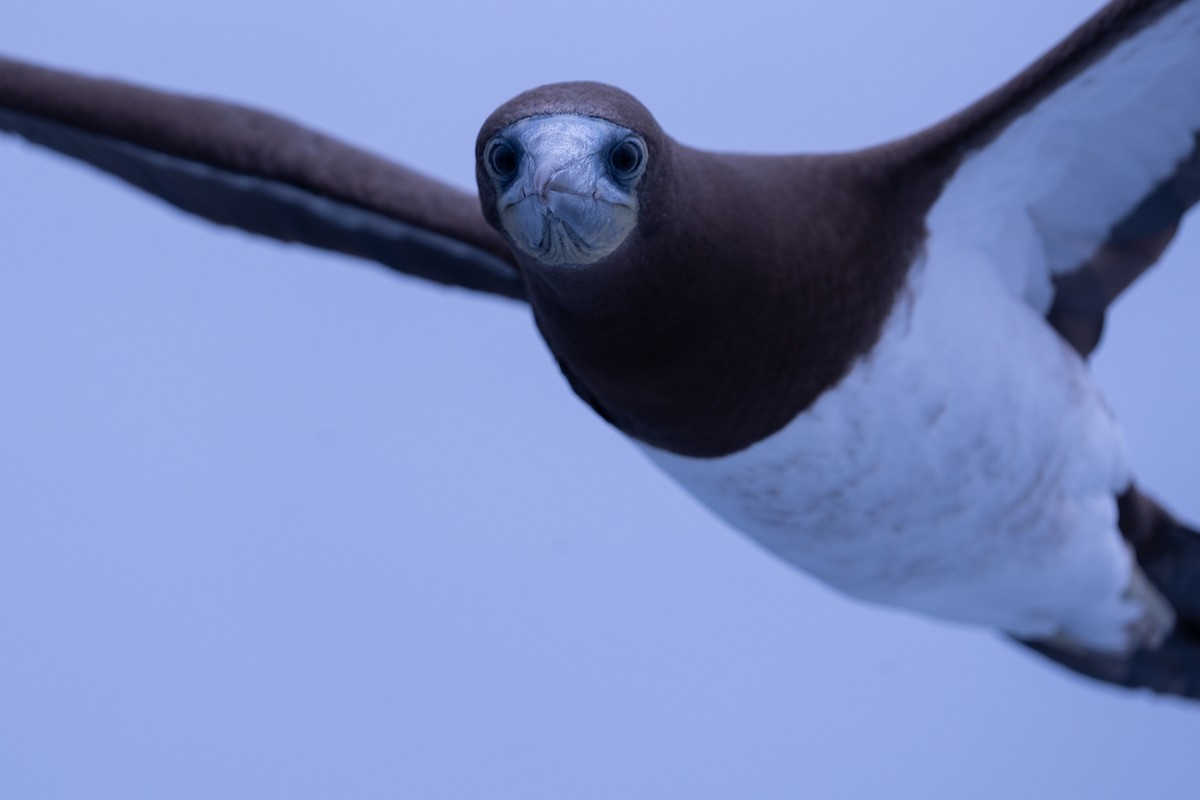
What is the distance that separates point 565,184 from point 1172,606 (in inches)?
74.9

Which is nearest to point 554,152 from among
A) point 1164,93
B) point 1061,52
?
point 1061,52

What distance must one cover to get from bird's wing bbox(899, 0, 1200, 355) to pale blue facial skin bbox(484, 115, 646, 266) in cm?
63

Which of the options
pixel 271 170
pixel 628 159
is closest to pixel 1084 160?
pixel 628 159

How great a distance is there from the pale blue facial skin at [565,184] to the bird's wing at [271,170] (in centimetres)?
90

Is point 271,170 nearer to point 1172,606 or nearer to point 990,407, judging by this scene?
point 990,407

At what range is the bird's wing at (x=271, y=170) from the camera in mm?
2590

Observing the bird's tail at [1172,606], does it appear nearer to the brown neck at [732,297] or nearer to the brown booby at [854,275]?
the brown booby at [854,275]

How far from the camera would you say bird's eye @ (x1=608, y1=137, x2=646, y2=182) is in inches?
62.4

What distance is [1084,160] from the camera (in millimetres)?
Answer: 2258

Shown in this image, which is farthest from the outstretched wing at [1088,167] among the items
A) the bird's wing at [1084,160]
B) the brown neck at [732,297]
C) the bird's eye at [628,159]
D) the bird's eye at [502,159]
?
the bird's eye at [502,159]

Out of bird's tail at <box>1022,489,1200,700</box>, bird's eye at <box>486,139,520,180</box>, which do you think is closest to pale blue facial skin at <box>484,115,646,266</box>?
bird's eye at <box>486,139,520,180</box>

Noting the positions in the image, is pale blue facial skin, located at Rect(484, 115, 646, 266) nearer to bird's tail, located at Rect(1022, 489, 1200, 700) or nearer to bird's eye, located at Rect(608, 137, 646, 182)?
bird's eye, located at Rect(608, 137, 646, 182)

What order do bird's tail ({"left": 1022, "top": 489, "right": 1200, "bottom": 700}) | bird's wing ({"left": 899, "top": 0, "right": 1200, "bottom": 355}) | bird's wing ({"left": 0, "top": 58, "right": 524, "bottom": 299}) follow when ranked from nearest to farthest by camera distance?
bird's wing ({"left": 899, "top": 0, "right": 1200, "bottom": 355}), bird's wing ({"left": 0, "top": 58, "right": 524, "bottom": 299}), bird's tail ({"left": 1022, "top": 489, "right": 1200, "bottom": 700})

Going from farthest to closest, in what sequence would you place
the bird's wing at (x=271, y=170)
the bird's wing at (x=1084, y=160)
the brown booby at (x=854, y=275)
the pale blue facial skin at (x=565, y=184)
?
1. the bird's wing at (x=271, y=170)
2. the bird's wing at (x=1084, y=160)
3. the brown booby at (x=854, y=275)
4. the pale blue facial skin at (x=565, y=184)
